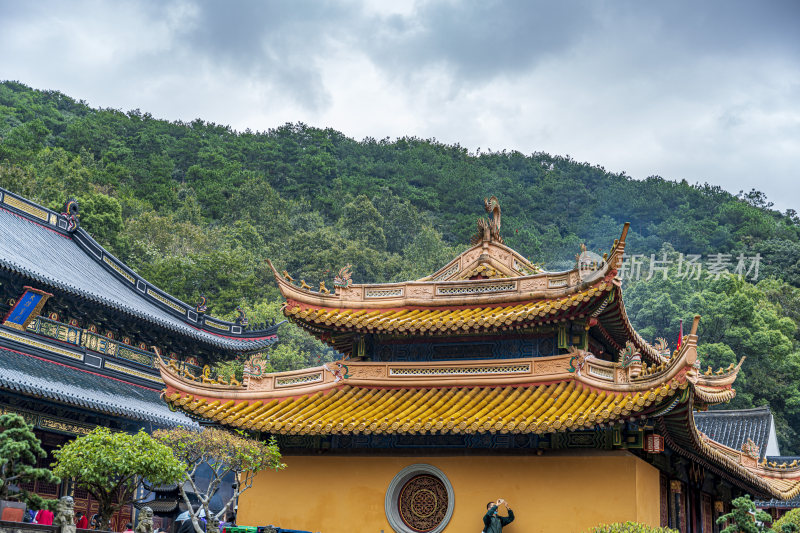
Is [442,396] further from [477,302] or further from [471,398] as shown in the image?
[477,302]

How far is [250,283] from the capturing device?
179ft

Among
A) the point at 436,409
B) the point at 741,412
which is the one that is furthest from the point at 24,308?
the point at 741,412

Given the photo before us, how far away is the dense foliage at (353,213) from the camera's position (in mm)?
54438

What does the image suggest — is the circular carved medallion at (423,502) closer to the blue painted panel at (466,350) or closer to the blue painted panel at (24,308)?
the blue painted panel at (466,350)

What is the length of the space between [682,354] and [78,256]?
2281 cm

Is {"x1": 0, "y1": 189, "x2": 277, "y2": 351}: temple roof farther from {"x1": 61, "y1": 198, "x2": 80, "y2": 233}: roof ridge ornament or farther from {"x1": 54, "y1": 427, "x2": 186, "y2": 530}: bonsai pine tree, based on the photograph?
{"x1": 54, "y1": 427, "x2": 186, "y2": 530}: bonsai pine tree

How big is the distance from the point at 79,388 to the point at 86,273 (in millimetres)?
6250

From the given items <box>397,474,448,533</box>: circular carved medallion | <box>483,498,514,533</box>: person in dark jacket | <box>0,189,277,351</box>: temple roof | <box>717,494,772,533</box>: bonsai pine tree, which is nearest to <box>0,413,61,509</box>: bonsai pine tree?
<box>397,474,448,533</box>: circular carved medallion

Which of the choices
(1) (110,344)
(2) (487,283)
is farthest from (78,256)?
(2) (487,283)

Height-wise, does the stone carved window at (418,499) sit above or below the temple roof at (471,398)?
below

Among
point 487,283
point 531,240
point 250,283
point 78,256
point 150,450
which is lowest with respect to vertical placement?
point 150,450

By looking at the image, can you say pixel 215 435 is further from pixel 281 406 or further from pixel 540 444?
pixel 540 444

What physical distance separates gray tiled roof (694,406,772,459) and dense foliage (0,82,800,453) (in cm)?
1596

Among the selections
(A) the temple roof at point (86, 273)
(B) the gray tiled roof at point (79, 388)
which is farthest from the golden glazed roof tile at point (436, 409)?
(A) the temple roof at point (86, 273)
